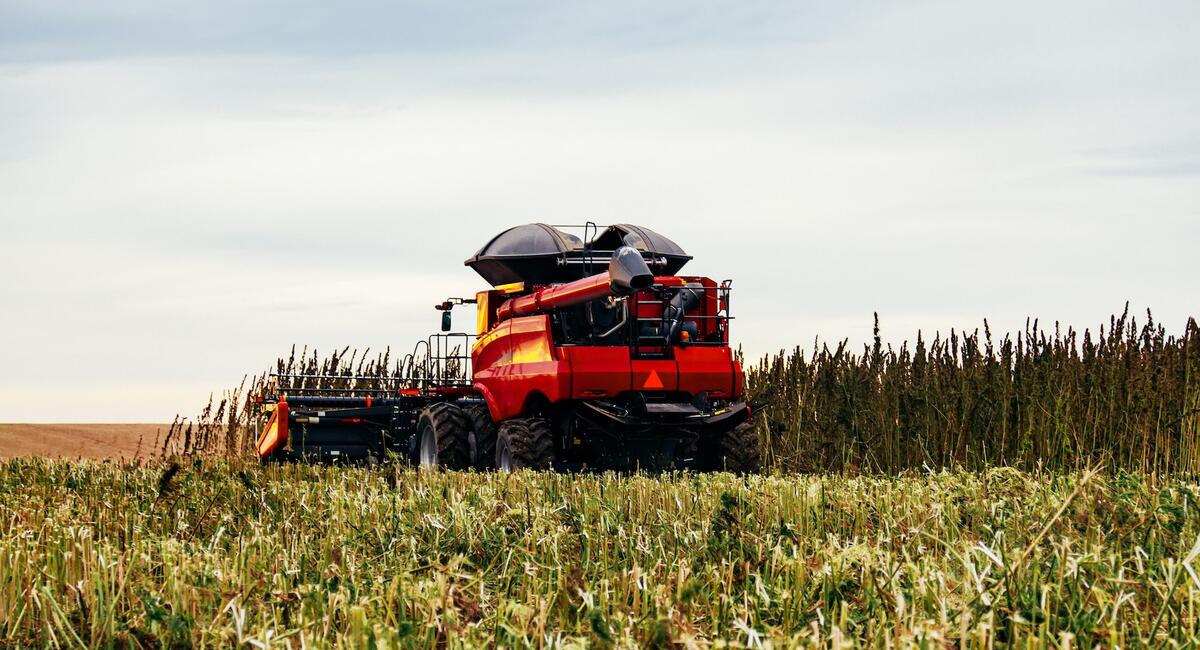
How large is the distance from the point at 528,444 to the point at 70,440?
576 inches

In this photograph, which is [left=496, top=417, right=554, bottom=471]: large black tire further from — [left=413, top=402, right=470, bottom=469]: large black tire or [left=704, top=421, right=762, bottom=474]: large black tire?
[left=704, top=421, right=762, bottom=474]: large black tire

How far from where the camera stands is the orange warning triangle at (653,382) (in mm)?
14648

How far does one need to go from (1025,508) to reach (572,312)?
26.8 feet

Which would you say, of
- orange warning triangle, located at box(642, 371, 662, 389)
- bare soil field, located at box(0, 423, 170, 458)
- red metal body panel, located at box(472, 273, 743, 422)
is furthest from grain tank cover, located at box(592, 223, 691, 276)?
bare soil field, located at box(0, 423, 170, 458)

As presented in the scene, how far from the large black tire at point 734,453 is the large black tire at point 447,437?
3.18m

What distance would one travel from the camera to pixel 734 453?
15.2 m

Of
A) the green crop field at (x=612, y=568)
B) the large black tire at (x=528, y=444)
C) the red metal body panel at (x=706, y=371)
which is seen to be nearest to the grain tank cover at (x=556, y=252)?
the red metal body panel at (x=706, y=371)

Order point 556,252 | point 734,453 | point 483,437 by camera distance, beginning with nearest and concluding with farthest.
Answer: point 734,453 < point 483,437 < point 556,252

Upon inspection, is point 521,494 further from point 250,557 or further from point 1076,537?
point 1076,537

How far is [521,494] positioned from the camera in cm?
891

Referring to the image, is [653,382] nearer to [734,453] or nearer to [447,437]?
[734,453]

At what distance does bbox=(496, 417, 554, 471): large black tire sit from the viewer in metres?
14.3

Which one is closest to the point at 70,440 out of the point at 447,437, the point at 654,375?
the point at 447,437

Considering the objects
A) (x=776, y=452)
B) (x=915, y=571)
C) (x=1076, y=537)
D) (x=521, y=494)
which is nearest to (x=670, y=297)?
(x=776, y=452)
